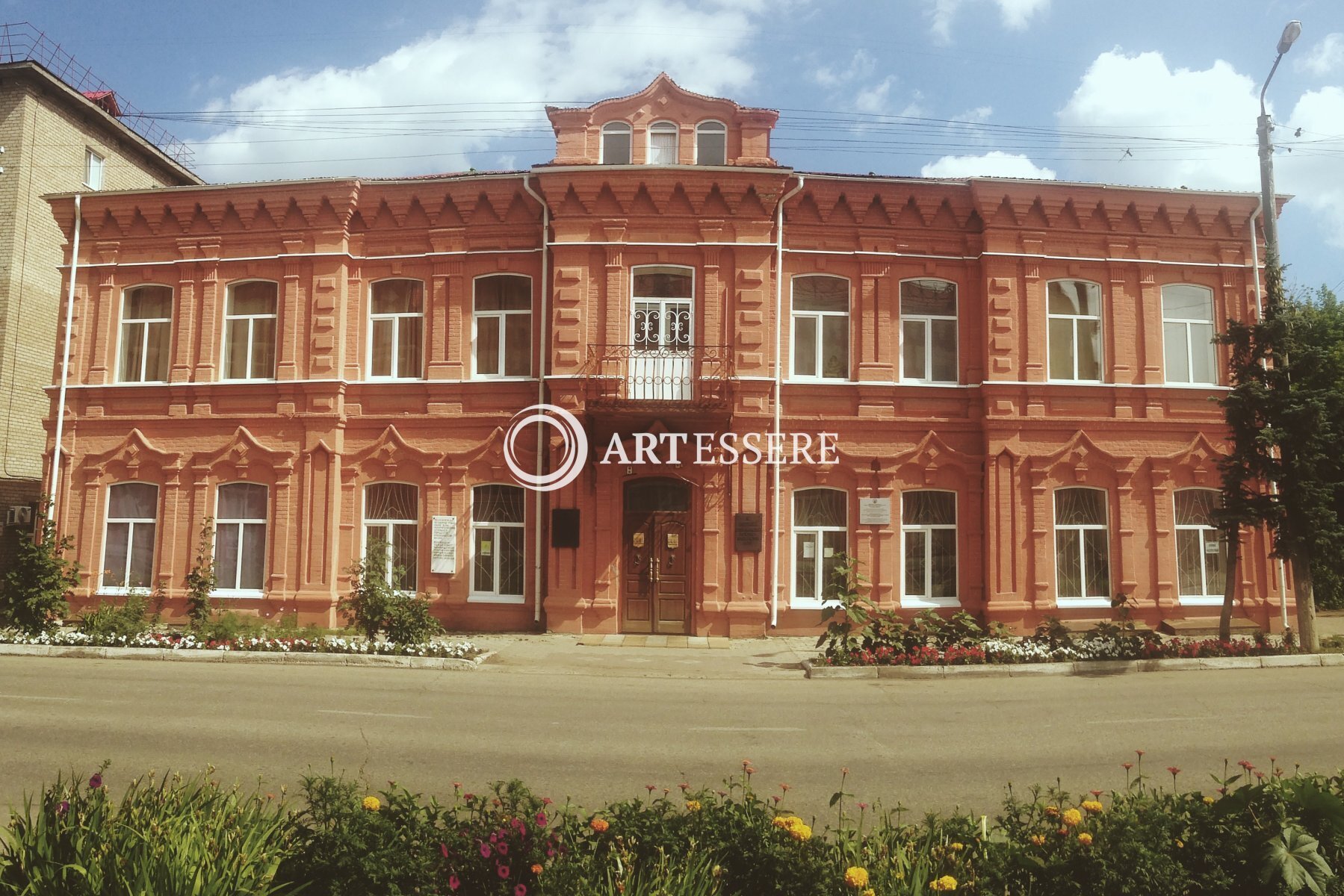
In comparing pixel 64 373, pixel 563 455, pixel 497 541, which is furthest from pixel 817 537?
pixel 64 373

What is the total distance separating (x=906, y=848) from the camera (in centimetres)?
394

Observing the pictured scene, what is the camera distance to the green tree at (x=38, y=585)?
618 inches

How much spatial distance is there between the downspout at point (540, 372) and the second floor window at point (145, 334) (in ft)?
27.0

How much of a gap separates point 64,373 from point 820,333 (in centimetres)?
1578

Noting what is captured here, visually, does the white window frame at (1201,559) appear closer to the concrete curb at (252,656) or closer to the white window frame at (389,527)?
the concrete curb at (252,656)

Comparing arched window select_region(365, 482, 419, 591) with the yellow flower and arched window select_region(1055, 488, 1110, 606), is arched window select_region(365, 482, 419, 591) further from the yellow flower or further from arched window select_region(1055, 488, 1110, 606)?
the yellow flower

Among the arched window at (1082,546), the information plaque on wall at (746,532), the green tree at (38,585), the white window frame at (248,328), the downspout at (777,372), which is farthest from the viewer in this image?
the white window frame at (248,328)

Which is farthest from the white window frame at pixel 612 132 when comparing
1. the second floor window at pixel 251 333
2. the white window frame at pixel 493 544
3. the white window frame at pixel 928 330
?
the second floor window at pixel 251 333

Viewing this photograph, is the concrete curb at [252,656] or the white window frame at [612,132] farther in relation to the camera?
the white window frame at [612,132]

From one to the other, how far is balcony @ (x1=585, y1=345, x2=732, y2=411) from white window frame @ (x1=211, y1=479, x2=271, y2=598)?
7.13 metres

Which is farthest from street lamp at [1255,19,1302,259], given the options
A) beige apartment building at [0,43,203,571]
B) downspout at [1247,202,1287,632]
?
beige apartment building at [0,43,203,571]

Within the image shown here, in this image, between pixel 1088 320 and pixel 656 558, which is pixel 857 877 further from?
pixel 1088 320

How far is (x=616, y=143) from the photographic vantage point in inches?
684

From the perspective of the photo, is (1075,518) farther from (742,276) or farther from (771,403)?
(742,276)
